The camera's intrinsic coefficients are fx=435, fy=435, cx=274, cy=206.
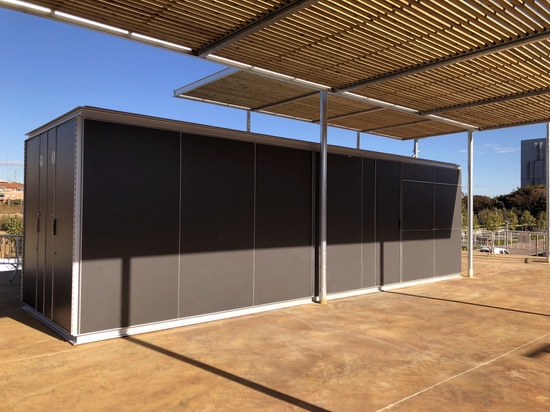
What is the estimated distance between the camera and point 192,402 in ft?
12.8

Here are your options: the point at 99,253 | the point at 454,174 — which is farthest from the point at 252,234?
the point at 454,174

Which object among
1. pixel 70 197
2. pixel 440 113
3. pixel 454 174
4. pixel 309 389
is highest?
pixel 440 113

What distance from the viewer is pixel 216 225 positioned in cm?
711

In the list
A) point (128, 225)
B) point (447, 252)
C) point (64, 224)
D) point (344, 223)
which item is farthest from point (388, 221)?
point (64, 224)

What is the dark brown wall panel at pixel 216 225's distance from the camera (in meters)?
6.75

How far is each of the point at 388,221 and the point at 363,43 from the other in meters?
5.01

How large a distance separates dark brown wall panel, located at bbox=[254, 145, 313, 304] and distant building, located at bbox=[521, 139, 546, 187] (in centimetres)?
10650

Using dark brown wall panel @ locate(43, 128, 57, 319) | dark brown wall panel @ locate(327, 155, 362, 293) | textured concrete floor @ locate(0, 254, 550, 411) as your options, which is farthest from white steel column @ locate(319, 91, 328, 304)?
dark brown wall panel @ locate(43, 128, 57, 319)

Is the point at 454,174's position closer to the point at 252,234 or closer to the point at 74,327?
the point at 252,234

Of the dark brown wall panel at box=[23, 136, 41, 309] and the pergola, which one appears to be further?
the dark brown wall panel at box=[23, 136, 41, 309]

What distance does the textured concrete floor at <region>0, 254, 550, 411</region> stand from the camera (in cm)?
398

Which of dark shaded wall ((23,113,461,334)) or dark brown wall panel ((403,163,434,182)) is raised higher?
dark brown wall panel ((403,163,434,182))

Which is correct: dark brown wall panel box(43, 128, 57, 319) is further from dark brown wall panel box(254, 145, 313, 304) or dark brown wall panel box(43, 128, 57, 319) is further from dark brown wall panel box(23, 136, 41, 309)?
dark brown wall panel box(254, 145, 313, 304)

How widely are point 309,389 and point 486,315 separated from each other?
476 centimetres
